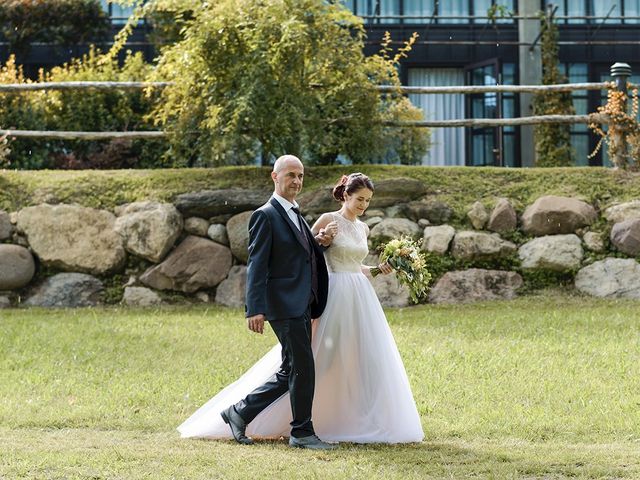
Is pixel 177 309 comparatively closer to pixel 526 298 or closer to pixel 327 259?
pixel 526 298

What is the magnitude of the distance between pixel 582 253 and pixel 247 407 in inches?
273

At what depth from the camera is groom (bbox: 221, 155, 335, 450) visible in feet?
20.6

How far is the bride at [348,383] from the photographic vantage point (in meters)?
6.56

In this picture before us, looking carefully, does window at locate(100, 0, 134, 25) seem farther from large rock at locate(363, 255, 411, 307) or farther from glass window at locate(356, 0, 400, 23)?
large rock at locate(363, 255, 411, 307)

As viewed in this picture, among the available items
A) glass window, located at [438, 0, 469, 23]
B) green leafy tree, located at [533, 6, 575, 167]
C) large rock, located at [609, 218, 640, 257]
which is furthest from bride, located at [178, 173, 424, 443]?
glass window, located at [438, 0, 469, 23]

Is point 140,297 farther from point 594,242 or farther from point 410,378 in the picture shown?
point 594,242

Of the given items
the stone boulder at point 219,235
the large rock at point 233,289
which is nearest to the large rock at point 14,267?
the stone boulder at point 219,235

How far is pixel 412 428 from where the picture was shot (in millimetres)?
6562

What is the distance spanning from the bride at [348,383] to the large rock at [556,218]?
627 cm

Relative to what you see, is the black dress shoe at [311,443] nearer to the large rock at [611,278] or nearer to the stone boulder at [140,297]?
the stone boulder at [140,297]

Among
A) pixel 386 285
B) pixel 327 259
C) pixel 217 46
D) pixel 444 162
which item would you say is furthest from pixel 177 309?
pixel 444 162

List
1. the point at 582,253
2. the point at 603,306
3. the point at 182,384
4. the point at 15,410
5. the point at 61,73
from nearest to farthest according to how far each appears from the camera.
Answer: the point at 15,410 → the point at 182,384 → the point at 603,306 → the point at 582,253 → the point at 61,73

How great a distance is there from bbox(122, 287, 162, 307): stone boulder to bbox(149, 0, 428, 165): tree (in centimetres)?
175

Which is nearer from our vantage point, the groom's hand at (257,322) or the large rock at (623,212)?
the groom's hand at (257,322)
